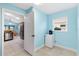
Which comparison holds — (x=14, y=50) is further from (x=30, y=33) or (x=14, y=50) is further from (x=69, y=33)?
(x=69, y=33)

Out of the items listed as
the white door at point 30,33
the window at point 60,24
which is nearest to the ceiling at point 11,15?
the white door at point 30,33

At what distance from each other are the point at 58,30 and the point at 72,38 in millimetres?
768

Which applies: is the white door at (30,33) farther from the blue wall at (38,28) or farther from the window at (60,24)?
the window at (60,24)

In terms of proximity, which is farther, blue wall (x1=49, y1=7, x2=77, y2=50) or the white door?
blue wall (x1=49, y1=7, x2=77, y2=50)

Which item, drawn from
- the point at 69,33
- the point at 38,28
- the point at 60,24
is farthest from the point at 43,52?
the point at 60,24

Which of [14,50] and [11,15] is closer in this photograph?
[14,50]

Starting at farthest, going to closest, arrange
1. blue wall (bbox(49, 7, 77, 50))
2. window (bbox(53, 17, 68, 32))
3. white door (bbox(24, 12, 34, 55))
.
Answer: window (bbox(53, 17, 68, 32)) → blue wall (bbox(49, 7, 77, 50)) → white door (bbox(24, 12, 34, 55))

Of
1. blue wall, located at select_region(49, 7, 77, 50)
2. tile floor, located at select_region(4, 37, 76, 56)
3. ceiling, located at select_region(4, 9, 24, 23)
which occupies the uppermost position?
ceiling, located at select_region(4, 9, 24, 23)

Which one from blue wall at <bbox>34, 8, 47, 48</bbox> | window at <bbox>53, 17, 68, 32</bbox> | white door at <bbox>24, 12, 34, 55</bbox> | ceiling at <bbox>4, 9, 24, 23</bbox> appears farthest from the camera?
window at <bbox>53, 17, 68, 32</bbox>

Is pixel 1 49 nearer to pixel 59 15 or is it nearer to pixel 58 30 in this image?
pixel 58 30

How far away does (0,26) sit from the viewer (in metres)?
1.61

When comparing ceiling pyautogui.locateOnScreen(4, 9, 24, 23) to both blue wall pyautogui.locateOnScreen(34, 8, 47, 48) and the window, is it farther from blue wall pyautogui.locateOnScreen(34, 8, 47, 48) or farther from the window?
the window

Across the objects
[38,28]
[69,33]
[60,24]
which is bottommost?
[69,33]

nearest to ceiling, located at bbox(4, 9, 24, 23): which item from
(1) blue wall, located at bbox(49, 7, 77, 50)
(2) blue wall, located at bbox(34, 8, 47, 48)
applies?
(2) blue wall, located at bbox(34, 8, 47, 48)
